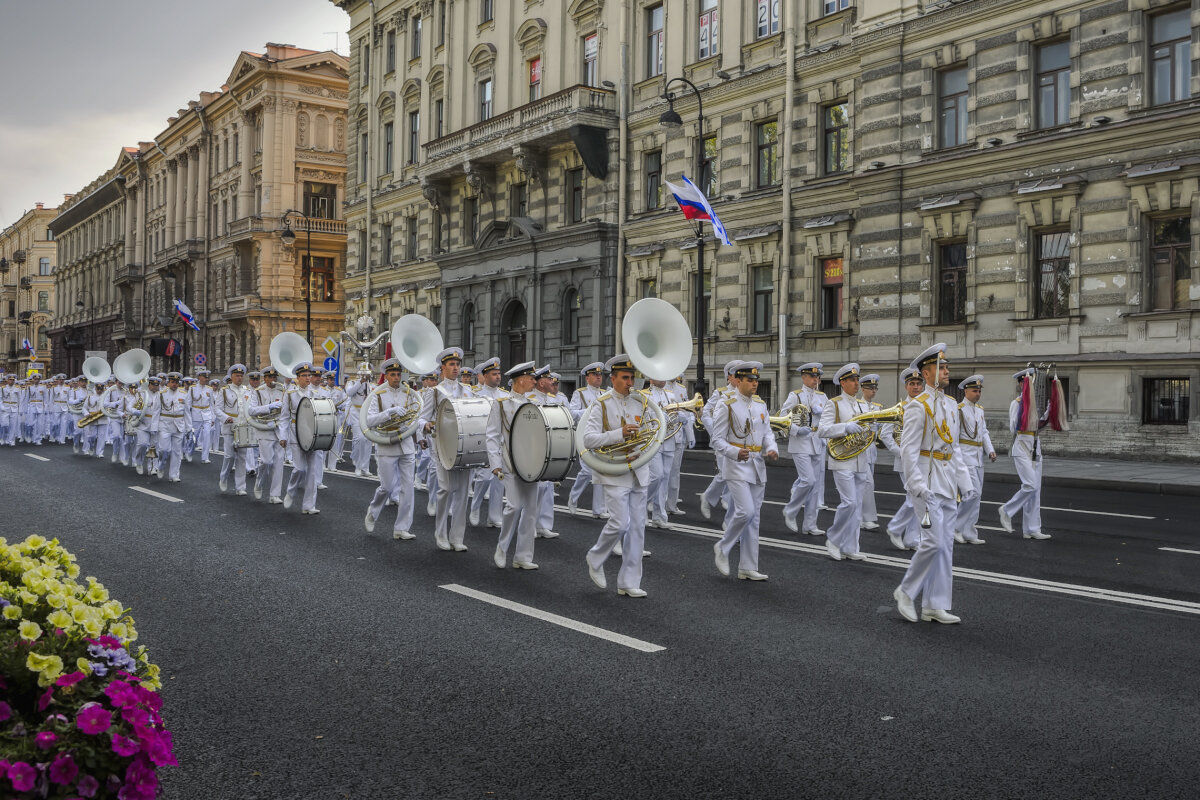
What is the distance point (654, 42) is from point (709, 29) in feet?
8.67

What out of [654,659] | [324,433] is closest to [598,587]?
[654,659]

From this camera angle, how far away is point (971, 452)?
11602 mm

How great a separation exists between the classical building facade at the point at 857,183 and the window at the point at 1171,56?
0.13 feet

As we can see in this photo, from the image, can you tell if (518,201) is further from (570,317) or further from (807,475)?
(807,475)

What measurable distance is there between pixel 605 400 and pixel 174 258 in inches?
2714

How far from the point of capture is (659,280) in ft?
104

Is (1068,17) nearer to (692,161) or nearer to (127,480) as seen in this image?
(692,161)

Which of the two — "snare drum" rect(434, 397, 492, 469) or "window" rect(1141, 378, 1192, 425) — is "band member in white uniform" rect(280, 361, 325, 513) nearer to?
"snare drum" rect(434, 397, 492, 469)

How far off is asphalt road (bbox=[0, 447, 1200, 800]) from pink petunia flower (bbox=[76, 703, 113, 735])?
178 centimetres

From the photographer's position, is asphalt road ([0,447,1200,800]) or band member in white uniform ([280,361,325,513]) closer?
asphalt road ([0,447,1200,800])

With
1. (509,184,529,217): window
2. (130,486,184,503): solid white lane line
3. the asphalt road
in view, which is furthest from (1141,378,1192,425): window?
(509,184,529,217): window

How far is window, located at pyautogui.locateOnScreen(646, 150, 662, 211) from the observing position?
32094 mm

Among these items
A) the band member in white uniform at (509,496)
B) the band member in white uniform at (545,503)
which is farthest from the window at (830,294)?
the band member in white uniform at (509,496)

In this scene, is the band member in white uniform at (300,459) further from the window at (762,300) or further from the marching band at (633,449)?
the window at (762,300)
